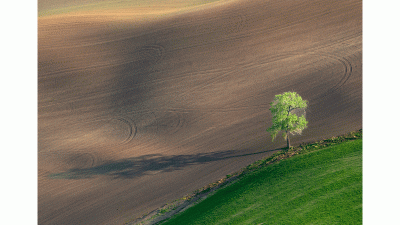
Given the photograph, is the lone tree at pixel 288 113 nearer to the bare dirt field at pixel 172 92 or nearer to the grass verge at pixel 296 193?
the grass verge at pixel 296 193

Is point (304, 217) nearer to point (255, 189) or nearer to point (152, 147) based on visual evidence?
point (255, 189)

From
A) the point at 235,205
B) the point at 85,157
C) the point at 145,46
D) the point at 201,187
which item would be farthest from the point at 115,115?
the point at 235,205

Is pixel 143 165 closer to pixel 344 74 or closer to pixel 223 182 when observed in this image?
pixel 223 182

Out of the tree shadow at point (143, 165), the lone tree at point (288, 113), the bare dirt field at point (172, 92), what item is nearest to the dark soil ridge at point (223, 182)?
the bare dirt field at point (172, 92)

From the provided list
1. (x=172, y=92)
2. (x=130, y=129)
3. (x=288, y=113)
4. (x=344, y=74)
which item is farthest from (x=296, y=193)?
(x=172, y=92)

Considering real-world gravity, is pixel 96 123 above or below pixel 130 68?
below

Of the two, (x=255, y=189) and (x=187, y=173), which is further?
(x=187, y=173)
